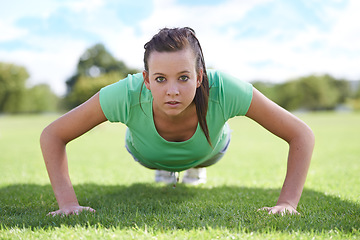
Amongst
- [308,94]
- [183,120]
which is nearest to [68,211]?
[183,120]

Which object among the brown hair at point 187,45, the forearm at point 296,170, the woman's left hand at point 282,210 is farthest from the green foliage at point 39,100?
the woman's left hand at point 282,210

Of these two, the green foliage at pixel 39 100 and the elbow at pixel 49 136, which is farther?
the green foliage at pixel 39 100

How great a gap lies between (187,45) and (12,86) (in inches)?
2960

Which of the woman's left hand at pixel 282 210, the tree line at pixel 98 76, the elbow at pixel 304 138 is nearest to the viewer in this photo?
the woman's left hand at pixel 282 210

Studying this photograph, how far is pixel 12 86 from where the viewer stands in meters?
69.5

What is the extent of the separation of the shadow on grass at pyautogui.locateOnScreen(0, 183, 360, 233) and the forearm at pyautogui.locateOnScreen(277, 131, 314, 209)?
0.18 meters

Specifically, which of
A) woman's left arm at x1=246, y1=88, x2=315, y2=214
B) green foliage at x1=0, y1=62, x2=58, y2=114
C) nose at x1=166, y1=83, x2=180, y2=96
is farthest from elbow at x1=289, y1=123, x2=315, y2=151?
green foliage at x1=0, y1=62, x2=58, y2=114

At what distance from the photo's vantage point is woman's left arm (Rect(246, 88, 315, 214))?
10.2 feet

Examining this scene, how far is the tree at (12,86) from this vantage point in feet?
222

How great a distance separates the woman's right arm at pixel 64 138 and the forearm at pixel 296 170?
1.79 metres

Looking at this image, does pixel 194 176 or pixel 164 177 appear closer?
pixel 194 176

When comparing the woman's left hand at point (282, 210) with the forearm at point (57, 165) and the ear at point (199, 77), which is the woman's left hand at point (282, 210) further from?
the forearm at point (57, 165)

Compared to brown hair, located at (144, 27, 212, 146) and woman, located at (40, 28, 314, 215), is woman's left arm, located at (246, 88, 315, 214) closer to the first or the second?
woman, located at (40, 28, 314, 215)

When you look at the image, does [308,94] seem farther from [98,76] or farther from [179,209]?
[179,209]
